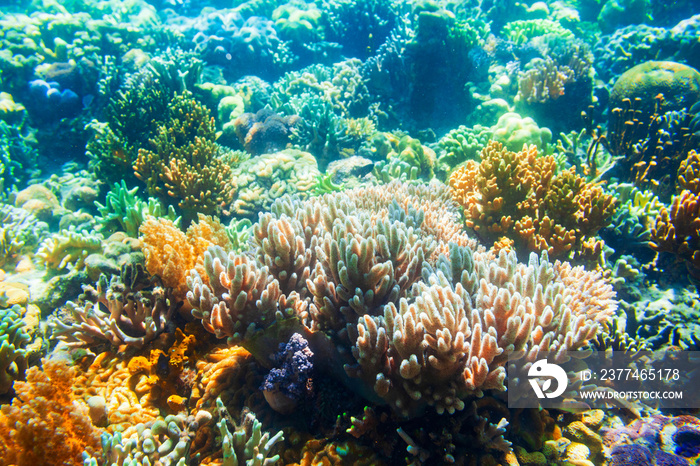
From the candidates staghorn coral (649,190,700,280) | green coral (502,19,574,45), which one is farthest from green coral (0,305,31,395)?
green coral (502,19,574,45)

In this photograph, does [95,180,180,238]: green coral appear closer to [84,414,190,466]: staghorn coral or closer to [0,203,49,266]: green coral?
[0,203,49,266]: green coral

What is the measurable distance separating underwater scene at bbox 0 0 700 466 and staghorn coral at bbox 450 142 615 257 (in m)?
0.03

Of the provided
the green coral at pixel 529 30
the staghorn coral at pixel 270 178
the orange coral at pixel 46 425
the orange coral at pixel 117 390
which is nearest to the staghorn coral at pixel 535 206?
the staghorn coral at pixel 270 178

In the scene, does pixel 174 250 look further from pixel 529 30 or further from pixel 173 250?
pixel 529 30

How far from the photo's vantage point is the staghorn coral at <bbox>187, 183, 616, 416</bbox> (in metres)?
2.09

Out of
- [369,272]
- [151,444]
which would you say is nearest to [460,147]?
[369,272]

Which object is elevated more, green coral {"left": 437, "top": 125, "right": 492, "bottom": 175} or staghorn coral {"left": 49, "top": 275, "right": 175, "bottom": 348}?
green coral {"left": 437, "top": 125, "right": 492, "bottom": 175}

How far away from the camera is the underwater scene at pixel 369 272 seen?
89.4 inches

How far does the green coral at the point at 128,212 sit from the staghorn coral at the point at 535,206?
4.87 m

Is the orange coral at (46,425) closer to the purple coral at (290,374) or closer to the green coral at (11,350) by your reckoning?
the green coral at (11,350)

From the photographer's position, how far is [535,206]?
14.2ft

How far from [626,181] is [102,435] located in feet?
27.7

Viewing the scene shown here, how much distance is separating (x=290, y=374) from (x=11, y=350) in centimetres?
302

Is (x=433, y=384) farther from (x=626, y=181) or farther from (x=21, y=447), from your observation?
(x=626, y=181)
